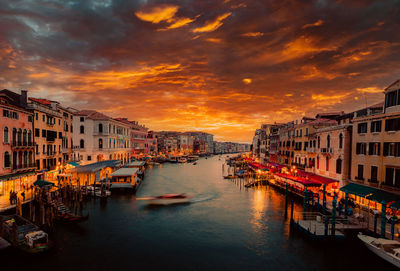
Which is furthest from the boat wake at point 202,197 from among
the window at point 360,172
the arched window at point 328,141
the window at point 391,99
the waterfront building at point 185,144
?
the waterfront building at point 185,144

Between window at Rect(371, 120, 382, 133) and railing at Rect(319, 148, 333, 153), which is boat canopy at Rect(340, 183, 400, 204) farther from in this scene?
railing at Rect(319, 148, 333, 153)

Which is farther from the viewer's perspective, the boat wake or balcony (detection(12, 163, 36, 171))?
the boat wake

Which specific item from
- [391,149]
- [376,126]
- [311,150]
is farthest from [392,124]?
[311,150]

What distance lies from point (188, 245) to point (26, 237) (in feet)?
42.8

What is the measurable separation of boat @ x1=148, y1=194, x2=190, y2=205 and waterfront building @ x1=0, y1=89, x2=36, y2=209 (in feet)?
58.0

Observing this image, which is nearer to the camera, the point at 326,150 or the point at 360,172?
the point at 360,172

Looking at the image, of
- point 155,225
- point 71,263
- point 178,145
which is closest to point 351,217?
point 155,225

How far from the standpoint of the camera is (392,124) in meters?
23.2

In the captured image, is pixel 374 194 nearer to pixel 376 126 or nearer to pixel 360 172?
pixel 360 172

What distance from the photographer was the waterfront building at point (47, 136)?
36.4 m

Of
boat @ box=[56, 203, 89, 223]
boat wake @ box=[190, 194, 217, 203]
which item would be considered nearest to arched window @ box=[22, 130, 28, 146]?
boat @ box=[56, 203, 89, 223]

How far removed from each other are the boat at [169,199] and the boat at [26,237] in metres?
17.9

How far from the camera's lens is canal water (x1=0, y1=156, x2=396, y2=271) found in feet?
59.1

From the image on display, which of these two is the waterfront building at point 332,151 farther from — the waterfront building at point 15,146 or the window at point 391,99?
the waterfront building at point 15,146
